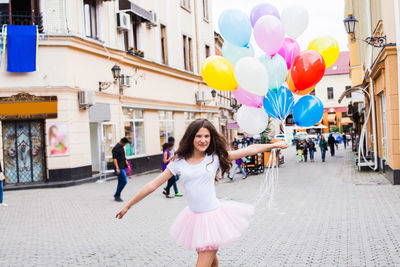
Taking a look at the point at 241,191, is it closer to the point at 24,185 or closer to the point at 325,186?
the point at 325,186

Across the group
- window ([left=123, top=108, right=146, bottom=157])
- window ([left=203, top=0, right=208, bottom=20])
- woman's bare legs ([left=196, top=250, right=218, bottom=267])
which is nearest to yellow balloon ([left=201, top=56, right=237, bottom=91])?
woman's bare legs ([left=196, top=250, right=218, bottom=267])

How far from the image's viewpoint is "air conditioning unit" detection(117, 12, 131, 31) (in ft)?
65.3

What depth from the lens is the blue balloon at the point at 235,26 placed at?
656cm

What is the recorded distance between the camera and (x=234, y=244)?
680 centimetres

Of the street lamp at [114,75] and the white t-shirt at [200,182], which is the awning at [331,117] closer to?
the street lamp at [114,75]

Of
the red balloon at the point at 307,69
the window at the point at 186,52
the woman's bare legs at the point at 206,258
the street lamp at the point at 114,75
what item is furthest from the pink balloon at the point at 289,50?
the window at the point at 186,52

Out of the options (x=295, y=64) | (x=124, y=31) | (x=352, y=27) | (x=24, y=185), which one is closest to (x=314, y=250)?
(x=295, y=64)

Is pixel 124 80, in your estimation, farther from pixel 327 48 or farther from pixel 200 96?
pixel 327 48

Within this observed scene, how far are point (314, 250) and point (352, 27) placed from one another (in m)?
8.65

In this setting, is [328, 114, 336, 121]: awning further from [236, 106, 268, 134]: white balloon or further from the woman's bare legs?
the woman's bare legs

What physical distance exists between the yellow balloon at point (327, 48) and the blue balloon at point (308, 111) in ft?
2.41

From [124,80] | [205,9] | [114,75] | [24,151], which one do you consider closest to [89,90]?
[114,75]

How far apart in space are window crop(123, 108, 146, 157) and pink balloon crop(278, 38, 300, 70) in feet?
49.1

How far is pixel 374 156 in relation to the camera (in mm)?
18375
